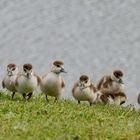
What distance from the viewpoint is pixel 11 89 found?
15438mm

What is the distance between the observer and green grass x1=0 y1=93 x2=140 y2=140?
10.5m

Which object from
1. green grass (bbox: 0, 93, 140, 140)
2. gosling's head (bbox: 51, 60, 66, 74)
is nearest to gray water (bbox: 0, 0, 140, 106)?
gosling's head (bbox: 51, 60, 66, 74)

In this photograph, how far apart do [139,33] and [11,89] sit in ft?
39.6

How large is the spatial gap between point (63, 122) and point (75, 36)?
608 inches

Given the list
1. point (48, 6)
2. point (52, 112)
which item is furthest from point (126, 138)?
point (48, 6)

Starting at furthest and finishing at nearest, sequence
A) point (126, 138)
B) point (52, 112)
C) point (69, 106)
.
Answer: point (69, 106) → point (52, 112) → point (126, 138)

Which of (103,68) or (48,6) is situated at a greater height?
(48,6)

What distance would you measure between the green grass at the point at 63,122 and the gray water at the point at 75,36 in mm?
5791

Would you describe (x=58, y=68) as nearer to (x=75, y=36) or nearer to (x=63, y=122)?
(x=63, y=122)

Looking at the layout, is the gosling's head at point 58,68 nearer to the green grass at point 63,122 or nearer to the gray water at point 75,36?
the green grass at point 63,122

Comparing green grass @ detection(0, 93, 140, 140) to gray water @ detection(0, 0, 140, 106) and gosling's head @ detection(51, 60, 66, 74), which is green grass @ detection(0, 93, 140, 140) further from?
gray water @ detection(0, 0, 140, 106)

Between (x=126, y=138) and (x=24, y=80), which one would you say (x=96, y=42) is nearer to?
(x=24, y=80)

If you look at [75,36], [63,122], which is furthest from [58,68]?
[75,36]

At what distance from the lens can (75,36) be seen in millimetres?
26875
